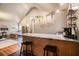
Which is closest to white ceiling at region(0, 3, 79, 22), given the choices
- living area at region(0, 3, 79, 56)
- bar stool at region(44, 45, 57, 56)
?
living area at region(0, 3, 79, 56)

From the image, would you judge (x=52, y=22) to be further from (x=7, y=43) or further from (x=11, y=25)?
(x=7, y=43)

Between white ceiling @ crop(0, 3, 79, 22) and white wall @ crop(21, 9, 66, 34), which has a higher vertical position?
white ceiling @ crop(0, 3, 79, 22)

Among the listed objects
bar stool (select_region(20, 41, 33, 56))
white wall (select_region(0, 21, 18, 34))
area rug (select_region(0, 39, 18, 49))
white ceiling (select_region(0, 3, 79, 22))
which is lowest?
bar stool (select_region(20, 41, 33, 56))

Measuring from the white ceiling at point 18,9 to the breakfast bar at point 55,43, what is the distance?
1.33 feet

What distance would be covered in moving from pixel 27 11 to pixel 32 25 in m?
0.28

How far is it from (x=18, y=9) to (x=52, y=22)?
704 mm

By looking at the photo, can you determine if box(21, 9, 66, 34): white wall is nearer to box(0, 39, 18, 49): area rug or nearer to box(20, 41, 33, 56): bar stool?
box(20, 41, 33, 56): bar stool

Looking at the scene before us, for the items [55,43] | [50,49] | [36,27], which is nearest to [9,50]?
[36,27]

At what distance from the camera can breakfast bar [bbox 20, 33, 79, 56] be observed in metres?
2.31

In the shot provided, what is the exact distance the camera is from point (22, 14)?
239cm

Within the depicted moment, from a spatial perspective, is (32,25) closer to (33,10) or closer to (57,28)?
(33,10)

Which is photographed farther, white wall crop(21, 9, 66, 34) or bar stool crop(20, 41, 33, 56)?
bar stool crop(20, 41, 33, 56)

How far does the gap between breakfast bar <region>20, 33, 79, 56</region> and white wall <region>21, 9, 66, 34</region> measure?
0.10 meters

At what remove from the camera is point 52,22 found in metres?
2.39
